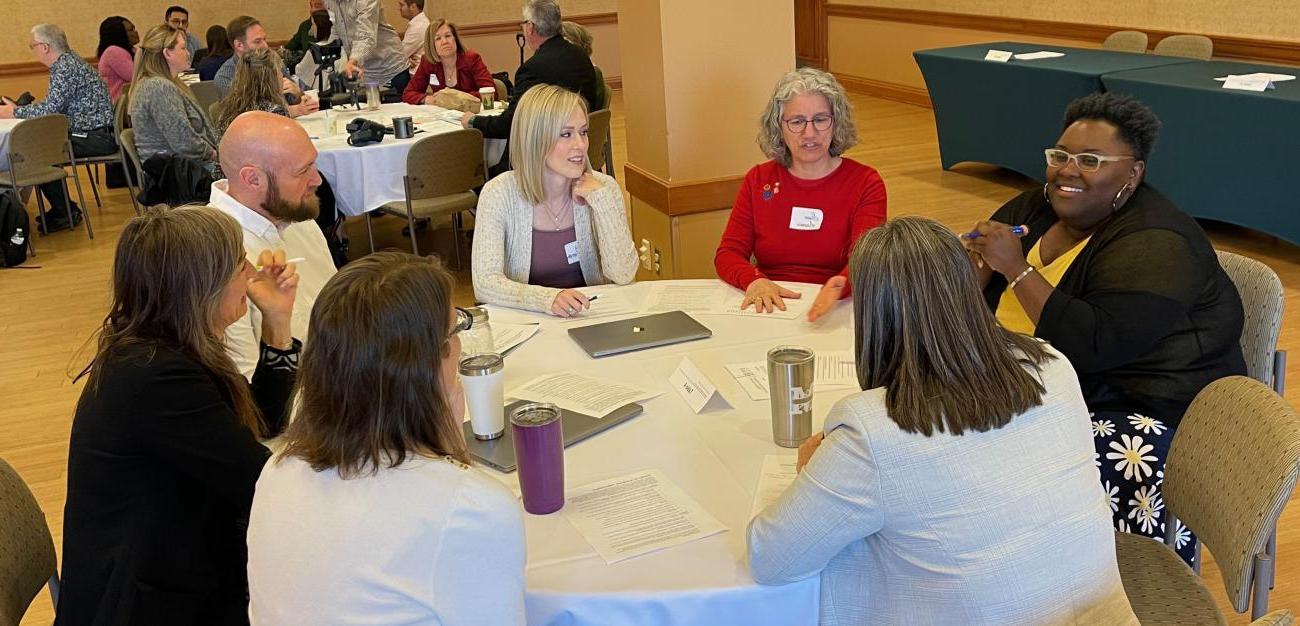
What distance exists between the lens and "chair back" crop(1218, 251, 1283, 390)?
2.40m

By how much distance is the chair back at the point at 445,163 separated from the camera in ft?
17.1

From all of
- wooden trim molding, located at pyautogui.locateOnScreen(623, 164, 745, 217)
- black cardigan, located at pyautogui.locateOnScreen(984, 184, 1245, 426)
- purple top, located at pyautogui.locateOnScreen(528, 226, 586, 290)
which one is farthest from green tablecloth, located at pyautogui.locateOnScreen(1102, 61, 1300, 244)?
purple top, located at pyautogui.locateOnScreen(528, 226, 586, 290)

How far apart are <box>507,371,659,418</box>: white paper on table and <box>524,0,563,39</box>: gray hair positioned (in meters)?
4.17

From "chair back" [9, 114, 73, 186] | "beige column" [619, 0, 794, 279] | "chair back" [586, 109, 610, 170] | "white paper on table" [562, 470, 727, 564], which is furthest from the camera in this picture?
"chair back" [9, 114, 73, 186]

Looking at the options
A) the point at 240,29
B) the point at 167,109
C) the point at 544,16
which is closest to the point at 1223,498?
the point at 544,16

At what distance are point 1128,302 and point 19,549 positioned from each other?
7.21 ft

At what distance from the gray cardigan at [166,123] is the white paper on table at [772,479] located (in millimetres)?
4817

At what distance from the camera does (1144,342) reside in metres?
2.31

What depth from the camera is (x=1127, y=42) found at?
291 inches

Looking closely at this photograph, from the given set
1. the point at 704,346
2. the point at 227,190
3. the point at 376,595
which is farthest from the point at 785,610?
the point at 227,190

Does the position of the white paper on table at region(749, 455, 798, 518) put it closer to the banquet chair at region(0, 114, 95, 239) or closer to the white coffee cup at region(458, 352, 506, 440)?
the white coffee cup at region(458, 352, 506, 440)

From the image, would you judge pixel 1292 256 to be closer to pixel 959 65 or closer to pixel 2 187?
pixel 959 65

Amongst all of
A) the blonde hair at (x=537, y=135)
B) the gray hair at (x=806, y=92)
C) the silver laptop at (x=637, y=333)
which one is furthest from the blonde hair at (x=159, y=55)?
the silver laptop at (x=637, y=333)

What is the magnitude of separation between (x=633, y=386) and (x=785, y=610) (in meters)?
0.76
